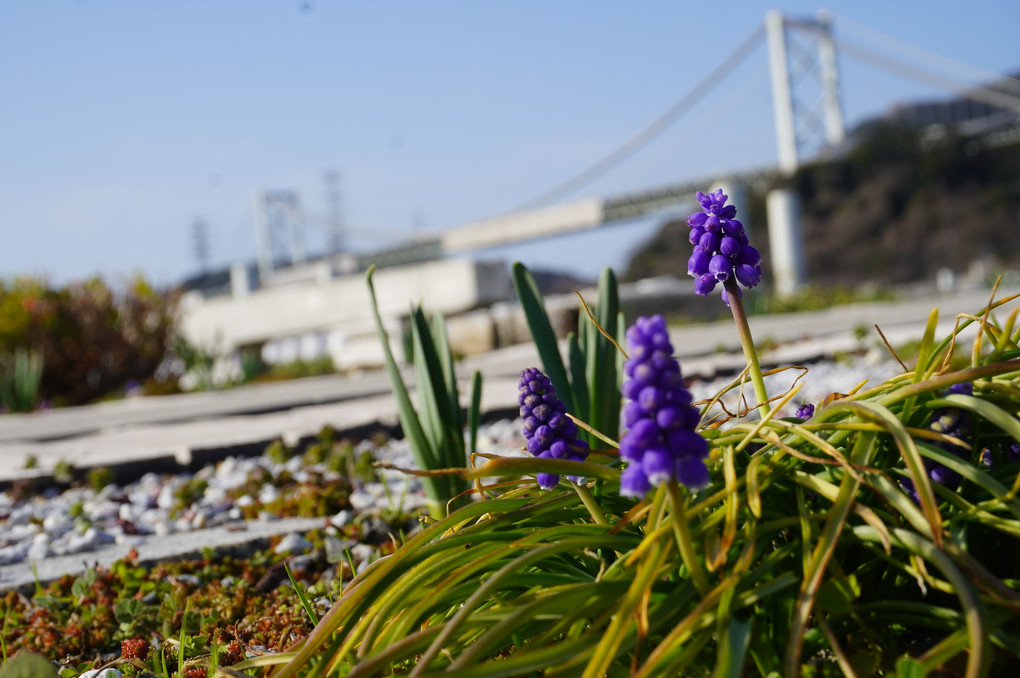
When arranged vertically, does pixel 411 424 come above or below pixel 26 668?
above

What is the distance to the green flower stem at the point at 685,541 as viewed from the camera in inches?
32.2

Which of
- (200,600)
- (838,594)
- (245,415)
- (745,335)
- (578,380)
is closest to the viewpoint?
(838,594)

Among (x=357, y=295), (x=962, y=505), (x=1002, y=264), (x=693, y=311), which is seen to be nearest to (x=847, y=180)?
(x=1002, y=264)

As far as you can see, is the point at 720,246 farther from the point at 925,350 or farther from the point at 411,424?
the point at 411,424

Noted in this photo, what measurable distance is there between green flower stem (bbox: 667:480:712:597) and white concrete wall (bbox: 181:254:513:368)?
7.73 meters

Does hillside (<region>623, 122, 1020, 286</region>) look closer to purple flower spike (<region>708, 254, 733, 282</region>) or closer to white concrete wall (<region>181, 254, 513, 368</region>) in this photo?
white concrete wall (<region>181, 254, 513, 368</region>)

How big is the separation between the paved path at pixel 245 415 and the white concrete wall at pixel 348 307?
2696mm

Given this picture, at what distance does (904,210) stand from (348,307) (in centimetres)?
2321

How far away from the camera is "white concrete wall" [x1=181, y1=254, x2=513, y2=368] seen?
31.3 feet

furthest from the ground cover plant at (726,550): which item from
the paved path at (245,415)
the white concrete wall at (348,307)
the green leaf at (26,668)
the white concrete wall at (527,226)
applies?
the white concrete wall at (527,226)

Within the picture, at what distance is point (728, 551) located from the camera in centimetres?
93

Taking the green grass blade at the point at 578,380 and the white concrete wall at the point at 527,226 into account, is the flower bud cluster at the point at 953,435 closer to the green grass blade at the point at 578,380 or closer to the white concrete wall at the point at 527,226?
the green grass blade at the point at 578,380

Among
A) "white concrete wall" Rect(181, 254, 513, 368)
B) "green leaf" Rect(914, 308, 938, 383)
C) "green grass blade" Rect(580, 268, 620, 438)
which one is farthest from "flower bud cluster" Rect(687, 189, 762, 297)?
"white concrete wall" Rect(181, 254, 513, 368)

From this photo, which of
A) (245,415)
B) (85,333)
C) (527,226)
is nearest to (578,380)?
(245,415)
